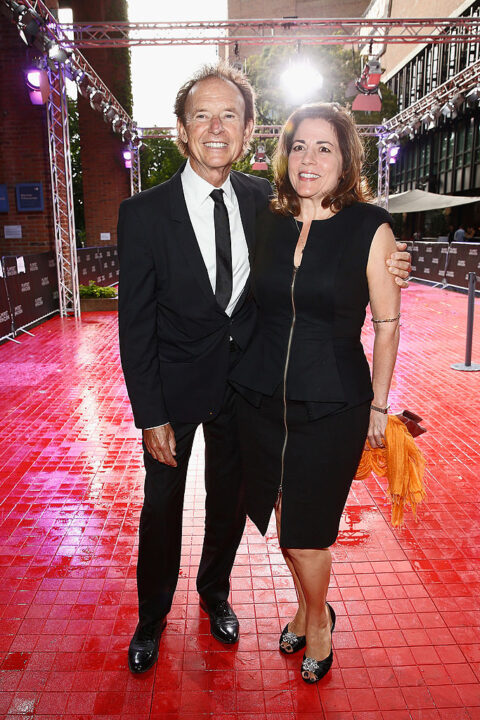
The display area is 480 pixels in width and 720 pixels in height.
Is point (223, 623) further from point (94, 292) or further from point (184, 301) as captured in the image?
point (94, 292)

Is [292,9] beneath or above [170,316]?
above

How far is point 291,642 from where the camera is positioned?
2496 mm

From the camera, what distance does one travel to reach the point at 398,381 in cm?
701

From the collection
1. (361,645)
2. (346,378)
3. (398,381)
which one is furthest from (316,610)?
(398,381)

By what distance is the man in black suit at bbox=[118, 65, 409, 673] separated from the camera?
7.24 ft

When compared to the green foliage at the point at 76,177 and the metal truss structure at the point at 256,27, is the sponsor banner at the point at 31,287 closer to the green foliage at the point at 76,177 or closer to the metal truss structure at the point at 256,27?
the metal truss structure at the point at 256,27

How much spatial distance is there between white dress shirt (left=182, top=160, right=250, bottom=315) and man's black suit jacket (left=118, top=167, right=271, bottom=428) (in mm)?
32

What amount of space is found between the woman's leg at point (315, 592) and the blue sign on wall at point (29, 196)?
1126cm

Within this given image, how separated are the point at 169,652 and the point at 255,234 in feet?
5.85

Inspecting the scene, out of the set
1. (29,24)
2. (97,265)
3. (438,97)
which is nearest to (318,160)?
(29,24)

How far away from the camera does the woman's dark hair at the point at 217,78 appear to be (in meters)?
2.30

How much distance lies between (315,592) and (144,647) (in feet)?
2.44

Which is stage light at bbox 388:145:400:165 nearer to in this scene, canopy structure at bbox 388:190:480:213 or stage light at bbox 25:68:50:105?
canopy structure at bbox 388:190:480:213

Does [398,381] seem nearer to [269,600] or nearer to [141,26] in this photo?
[269,600]
